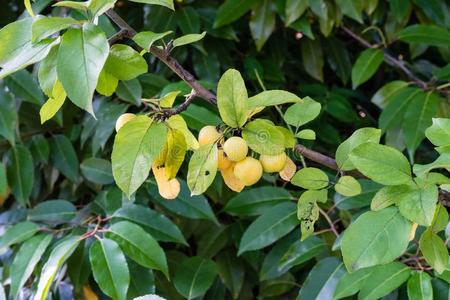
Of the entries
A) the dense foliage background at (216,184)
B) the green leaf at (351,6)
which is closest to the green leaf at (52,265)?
the dense foliage background at (216,184)

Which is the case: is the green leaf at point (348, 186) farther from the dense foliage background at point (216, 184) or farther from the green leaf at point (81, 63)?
the green leaf at point (81, 63)

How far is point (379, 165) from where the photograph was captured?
49 cm

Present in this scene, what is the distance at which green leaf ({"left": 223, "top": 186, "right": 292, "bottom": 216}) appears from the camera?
2.96ft

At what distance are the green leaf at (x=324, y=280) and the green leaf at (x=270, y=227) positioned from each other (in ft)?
0.26

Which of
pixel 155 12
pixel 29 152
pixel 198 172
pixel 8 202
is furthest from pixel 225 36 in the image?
pixel 198 172

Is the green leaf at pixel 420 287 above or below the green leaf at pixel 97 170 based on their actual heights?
below

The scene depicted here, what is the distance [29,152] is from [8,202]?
0.25m

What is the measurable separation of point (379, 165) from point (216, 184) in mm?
467

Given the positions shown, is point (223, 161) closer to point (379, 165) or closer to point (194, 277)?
point (379, 165)

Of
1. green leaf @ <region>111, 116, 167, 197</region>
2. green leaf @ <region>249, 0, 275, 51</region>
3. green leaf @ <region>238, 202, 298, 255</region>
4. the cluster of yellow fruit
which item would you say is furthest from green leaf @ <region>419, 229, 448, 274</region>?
green leaf @ <region>249, 0, 275, 51</region>

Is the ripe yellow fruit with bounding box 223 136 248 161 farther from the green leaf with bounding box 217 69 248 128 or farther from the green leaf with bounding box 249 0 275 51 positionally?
the green leaf with bounding box 249 0 275 51

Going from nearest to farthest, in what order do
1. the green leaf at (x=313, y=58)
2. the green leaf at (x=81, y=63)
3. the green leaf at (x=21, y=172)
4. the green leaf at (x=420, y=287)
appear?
1. the green leaf at (x=81, y=63)
2. the green leaf at (x=420, y=287)
3. the green leaf at (x=21, y=172)
4. the green leaf at (x=313, y=58)

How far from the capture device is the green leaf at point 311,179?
517 millimetres

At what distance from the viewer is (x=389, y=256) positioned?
478 mm
